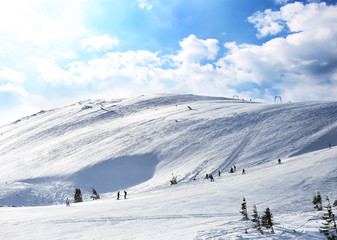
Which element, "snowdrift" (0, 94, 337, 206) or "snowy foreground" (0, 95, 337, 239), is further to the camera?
"snowdrift" (0, 94, 337, 206)

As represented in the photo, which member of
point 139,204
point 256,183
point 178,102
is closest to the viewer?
point 139,204

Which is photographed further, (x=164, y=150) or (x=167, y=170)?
(x=164, y=150)

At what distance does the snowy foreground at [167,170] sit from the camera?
16.5 metres

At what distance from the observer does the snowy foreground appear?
54.1 ft

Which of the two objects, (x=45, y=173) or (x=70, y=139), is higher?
(x=70, y=139)

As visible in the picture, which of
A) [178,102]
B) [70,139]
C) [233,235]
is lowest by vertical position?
[233,235]

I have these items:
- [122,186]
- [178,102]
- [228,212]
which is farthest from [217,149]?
[178,102]

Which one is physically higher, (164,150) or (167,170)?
(164,150)

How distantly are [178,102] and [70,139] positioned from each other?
1508 inches

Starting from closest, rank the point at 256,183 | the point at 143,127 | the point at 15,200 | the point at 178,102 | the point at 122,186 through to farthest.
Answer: the point at 256,183 → the point at 15,200 → the point at 122,186 → the point at 143,127 → the point at 178,102

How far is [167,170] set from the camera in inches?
1736

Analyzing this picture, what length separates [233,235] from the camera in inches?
523

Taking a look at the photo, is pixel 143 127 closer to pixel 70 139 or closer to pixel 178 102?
pixel 70 139

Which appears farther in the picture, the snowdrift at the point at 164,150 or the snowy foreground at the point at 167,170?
the snowdrift at the point at 164,150
